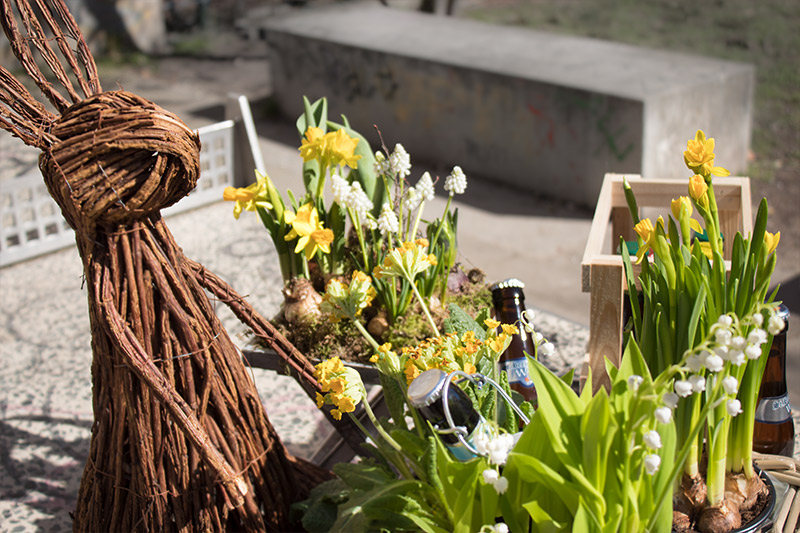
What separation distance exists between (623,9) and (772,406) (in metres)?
8.97

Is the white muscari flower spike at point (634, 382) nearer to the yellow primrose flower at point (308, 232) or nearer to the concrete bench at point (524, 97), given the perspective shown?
the yellow primrose flower at point (308, 232)

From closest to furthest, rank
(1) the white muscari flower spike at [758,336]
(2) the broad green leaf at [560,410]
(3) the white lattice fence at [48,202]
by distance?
(1) the white muscari flower spike at [758,336] < (2) the broad green leaf at [560,410] < (3) the white lattice fence at [48,202]

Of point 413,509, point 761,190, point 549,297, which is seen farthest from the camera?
point 761,190

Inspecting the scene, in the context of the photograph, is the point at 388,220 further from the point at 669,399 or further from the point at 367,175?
the point at 669,399

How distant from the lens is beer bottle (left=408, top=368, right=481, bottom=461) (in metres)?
1.04

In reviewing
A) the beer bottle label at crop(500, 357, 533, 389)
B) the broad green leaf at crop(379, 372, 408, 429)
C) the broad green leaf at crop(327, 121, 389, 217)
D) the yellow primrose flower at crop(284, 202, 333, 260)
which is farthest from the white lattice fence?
the broad green leaf at crop(379, 372, 408, 429)

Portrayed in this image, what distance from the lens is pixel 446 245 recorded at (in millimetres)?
1673

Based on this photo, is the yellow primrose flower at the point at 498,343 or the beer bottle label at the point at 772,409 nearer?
the yellow primrose flower at the point at 498,343

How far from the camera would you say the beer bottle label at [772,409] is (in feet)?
4.55

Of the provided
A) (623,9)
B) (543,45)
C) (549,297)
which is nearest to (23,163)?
(549,297)

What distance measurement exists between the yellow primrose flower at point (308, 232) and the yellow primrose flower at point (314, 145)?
0.33 ft

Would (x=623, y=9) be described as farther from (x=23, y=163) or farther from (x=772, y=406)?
(x=772, y=406)

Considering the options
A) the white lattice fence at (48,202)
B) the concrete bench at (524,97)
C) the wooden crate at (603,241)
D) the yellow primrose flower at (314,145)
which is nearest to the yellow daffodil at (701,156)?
the wooden crate at (603,241)

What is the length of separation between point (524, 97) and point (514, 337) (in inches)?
146
